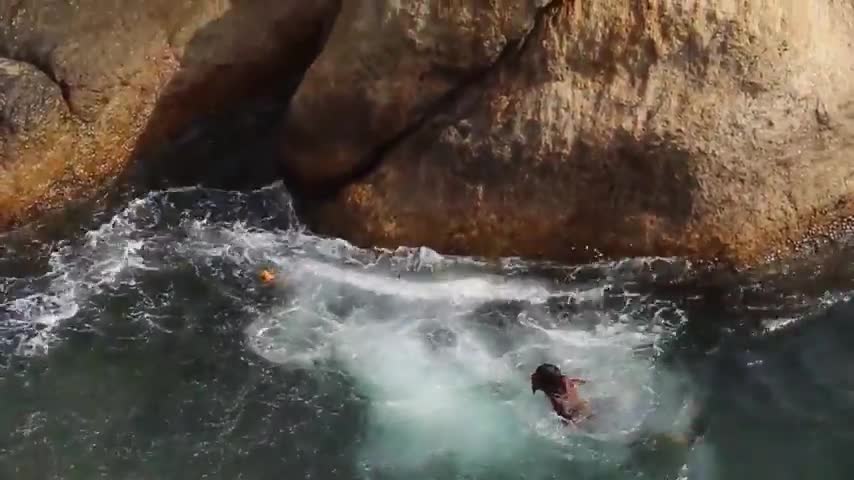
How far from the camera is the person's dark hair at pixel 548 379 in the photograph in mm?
9430

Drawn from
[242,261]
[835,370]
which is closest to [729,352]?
[835,370]

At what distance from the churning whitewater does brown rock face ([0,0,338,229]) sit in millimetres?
948

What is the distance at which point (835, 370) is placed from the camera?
9914 millimetres

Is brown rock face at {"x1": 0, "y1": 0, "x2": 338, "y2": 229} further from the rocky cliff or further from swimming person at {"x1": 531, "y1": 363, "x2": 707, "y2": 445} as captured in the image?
swimming person at {"x1": 531, "y1": 363, "x2": 707, "y2": 445}

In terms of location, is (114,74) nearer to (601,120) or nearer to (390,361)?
(390,361)

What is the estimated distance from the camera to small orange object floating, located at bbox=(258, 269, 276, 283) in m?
11.2

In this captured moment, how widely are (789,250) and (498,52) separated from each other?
3745 millimetres

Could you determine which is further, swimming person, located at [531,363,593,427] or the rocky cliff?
the rocky cliff

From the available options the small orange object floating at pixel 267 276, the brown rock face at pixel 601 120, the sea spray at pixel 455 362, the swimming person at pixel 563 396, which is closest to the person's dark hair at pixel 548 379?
the swimming person at pixel 563 396

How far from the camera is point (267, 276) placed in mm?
11219

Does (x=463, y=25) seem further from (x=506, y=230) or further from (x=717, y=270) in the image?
(x=717, y=270)

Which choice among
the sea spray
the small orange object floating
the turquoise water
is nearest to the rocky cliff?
the turquoise water

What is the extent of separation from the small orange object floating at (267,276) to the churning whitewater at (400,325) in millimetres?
64

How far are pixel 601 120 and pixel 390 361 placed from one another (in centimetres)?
329
